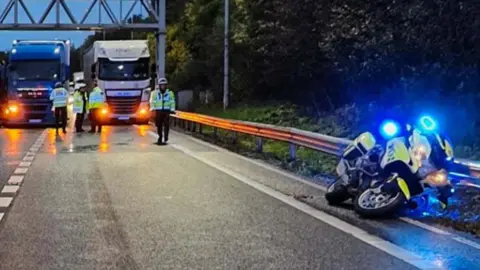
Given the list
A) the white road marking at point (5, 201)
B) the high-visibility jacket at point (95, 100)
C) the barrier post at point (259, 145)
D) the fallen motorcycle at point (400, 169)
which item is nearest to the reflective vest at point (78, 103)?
the high-visibility jacket at point (95, 100)

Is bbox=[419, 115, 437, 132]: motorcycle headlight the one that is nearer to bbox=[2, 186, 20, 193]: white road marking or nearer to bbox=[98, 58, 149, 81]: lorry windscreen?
bbox=[2, 186, 20, 193]: white road marking

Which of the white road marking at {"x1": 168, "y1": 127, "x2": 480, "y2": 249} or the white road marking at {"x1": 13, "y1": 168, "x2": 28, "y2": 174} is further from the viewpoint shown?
the white road marking at {"x1": 13, "y1": 168, "x2": 28, "y2": 174}

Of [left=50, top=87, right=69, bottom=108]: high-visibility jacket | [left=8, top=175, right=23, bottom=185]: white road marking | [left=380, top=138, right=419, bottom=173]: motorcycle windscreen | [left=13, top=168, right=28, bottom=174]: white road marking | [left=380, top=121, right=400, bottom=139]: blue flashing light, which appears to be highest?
[left=380, top=121, right=400, bottom=139]: blue flashing light

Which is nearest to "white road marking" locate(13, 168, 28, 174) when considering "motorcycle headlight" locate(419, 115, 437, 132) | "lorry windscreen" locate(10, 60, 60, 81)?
"motorcycle headlight" locate(419, 115, 437, 132)

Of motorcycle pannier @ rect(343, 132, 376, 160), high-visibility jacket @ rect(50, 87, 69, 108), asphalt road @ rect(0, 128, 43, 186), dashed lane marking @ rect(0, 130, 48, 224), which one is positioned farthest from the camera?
high-visibility jacket @ rect(50, 87, 69, 108)

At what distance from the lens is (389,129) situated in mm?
10352

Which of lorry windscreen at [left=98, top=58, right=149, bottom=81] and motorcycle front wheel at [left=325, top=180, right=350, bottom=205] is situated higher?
lorry windscreen at [left=98, top=58, right=149, bottom=81]

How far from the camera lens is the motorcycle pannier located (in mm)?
10656

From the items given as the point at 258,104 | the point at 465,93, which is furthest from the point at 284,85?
the point at 465,93

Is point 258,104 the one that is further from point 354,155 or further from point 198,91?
point 354,155

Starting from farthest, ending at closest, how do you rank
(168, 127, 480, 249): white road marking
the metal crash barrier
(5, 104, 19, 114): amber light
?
1. (5, 104, 19, 114): amber light
2. the metal crash barrier
3. (168, 127, 480, 249): white road marking

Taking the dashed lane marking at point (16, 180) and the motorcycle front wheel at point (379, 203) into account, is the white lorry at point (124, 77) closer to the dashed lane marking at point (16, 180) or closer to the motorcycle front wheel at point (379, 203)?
the dashed lane marking at point (16, 180)

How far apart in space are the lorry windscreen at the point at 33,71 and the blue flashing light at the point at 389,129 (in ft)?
82.0

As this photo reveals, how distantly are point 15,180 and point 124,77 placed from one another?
2201 cm
